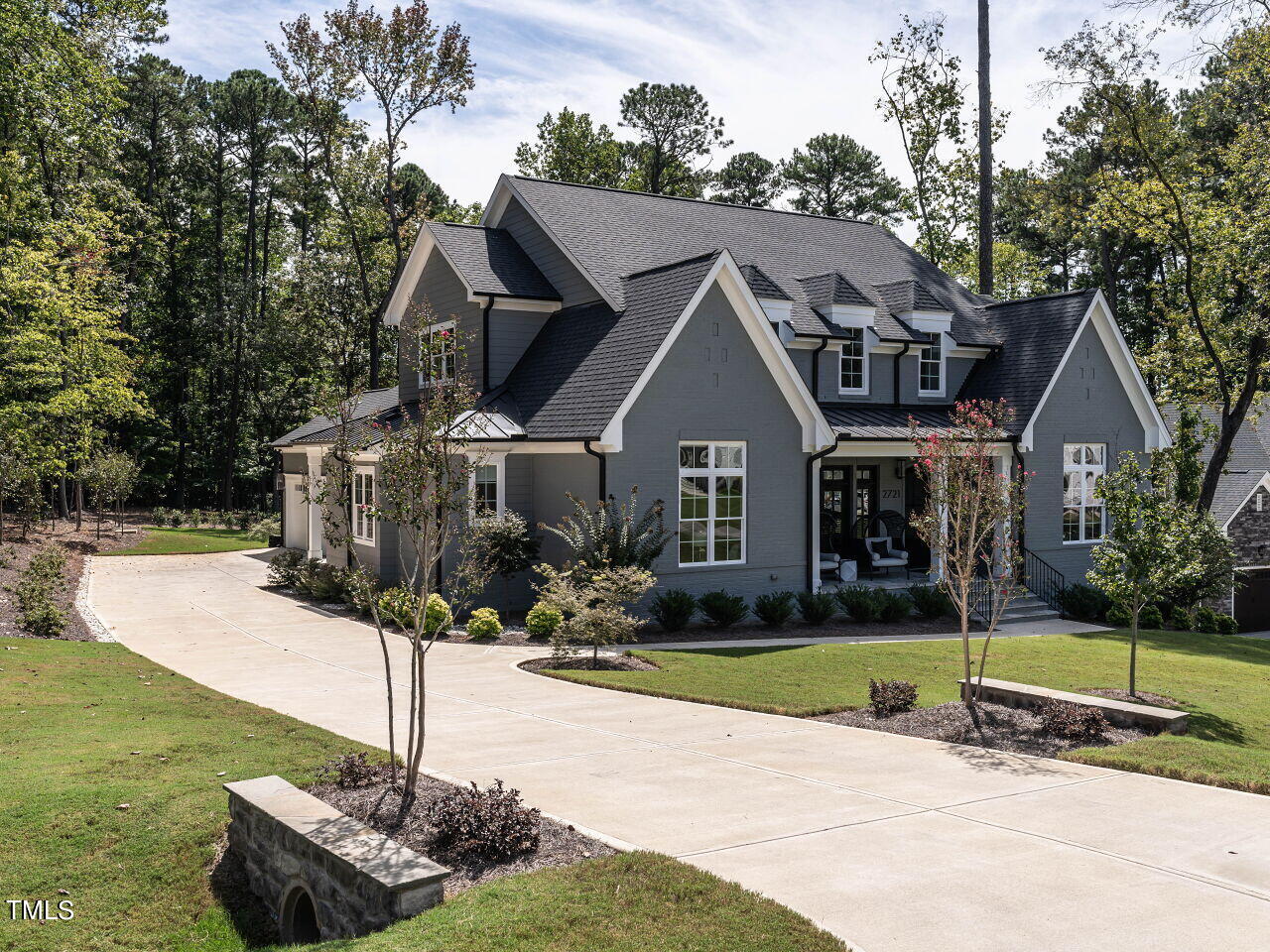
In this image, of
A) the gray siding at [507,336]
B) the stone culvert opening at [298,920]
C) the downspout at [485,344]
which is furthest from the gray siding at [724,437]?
the stone culvert opening at [298,920]

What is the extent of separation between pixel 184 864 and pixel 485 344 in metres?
16.2

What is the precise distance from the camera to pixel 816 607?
20.3 m

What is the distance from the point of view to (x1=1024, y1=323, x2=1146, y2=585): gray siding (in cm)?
2475

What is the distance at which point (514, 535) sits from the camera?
62.0 feet

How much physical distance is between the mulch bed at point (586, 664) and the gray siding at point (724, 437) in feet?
13.7

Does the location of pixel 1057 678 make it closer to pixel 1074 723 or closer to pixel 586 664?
pixel 1074 723

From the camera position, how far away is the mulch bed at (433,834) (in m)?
6.59

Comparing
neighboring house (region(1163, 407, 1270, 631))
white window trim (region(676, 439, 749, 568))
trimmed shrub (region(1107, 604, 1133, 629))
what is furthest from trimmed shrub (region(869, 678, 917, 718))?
neighboring house (region(1163, 407, 1270, 631))

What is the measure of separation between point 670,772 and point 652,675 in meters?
5.53

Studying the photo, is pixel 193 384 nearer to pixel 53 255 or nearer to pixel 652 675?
pixel 53 255

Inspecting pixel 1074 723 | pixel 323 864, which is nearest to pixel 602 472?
pixel 1074 723

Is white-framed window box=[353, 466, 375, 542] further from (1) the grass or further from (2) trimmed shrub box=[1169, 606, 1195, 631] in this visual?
(2) trimmed shrub box=[1169, 606, 1195, 631]

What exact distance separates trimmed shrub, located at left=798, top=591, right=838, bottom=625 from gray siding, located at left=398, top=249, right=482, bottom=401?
846cm

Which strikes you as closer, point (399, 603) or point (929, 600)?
point (399, 603)
